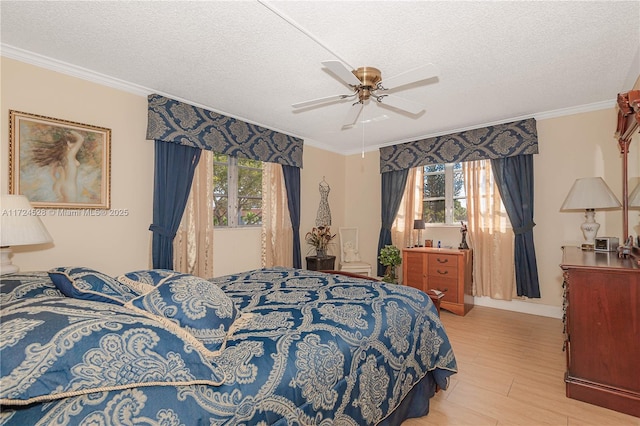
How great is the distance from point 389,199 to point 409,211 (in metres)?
0.41

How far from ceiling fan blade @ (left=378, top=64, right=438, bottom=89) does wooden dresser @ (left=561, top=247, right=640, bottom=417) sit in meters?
1.72

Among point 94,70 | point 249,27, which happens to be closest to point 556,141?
point 249,27

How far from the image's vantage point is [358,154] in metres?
5.85

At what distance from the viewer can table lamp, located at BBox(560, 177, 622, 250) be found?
302cm

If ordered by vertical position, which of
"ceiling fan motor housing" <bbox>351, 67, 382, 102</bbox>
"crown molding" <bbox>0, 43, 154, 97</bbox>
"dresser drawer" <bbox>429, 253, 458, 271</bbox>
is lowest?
"dresser drawer" <bbox>429, 253, 458, 271</bbox>

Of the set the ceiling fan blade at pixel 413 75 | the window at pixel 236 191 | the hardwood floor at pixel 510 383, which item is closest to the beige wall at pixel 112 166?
the window at pixel 236 191

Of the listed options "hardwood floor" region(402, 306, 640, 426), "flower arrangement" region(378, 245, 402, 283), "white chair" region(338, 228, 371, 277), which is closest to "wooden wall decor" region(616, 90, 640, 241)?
"hardwood floor" region(402, 306, 640, 426)

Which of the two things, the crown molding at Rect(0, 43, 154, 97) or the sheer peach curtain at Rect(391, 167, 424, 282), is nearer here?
the crown molding at Rect(0, 43, 154, 97)

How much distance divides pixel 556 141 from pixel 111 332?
4.89 m

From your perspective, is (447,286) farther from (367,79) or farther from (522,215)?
(367,79)

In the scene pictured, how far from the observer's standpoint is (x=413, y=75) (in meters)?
2.05

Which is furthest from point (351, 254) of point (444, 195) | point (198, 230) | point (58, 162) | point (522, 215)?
point (58, 162)

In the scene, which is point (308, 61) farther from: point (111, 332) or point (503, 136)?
point (503, 136)

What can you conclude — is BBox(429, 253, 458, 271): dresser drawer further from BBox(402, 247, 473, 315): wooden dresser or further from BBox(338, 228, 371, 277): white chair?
BBox(338, 228, 371, 277): white chair
